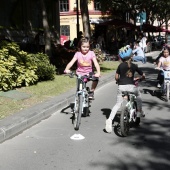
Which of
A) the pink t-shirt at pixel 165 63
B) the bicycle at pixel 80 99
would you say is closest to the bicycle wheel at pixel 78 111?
the bicycle at pixel 80 99

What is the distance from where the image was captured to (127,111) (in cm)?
619

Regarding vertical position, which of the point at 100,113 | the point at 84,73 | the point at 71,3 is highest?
the point at 71,3

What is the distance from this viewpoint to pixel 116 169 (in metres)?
4.67

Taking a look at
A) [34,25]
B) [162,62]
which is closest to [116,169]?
[162,62]

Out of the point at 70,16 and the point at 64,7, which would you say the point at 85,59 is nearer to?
the point at 70,16

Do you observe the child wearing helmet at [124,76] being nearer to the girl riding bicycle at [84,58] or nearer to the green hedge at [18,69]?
the girl riding bicycle at [84,58]

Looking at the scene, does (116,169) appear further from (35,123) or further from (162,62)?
(162,62)

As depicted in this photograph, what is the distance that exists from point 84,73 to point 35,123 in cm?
144

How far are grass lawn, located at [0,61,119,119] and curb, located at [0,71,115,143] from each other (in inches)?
11.1


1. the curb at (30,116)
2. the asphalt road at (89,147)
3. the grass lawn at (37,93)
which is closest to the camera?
the asphalt road at (89,147)

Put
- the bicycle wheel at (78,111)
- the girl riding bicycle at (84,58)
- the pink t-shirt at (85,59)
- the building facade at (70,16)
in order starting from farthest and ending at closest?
the building facade at (70,16)
the pink t-shirt at (85,59)
the girl riding bicycle at (84,58)
the bicycle wheel at (78,111)

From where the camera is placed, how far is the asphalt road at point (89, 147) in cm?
486

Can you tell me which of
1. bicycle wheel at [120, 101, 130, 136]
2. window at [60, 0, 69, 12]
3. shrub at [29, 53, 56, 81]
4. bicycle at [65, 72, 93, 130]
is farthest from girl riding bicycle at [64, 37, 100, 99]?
window at [60, 0, 69, 12]

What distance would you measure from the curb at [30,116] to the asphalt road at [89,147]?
0.13m
